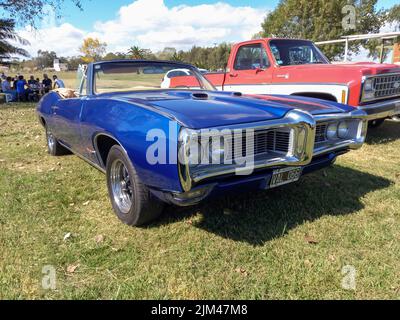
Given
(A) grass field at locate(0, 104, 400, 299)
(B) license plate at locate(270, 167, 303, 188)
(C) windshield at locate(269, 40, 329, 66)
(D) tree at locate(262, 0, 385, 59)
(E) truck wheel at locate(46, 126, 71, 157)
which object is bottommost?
(A) grass field at locate(0, 104, 400, 299)

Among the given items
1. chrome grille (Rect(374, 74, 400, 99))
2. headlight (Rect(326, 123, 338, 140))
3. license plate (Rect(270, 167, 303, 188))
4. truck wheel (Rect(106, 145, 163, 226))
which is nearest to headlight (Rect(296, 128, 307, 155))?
license plate (Rect(270, 167, 303, 188))

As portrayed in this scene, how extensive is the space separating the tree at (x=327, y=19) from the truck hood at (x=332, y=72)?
19510 mm

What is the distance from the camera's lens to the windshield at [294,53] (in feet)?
21.0

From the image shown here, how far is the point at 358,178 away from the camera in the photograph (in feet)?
14.3

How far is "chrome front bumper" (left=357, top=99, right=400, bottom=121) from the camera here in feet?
18.3

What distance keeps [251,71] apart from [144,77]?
3180mm

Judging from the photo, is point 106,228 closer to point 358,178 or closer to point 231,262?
point 231,262

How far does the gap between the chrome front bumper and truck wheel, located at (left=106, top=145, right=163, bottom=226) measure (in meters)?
3.97

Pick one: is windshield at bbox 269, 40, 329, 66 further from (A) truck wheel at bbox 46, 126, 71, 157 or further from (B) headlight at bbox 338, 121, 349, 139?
(A) truck wheel at bbox 46, 126, 71, 157

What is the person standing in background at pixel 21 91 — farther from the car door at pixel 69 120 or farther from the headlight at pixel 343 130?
the headlight at pixel 343 130

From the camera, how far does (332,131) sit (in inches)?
134
